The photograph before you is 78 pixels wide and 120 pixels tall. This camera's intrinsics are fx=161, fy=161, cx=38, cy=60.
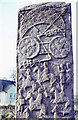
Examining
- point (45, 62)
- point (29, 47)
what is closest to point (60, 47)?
point (45, 62)

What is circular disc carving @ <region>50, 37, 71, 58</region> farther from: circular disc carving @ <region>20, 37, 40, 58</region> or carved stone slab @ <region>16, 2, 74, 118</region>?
circular disc carving @ <region>20, 37, 40, 58</region>

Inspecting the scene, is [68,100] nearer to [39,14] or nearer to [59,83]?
[59,83]

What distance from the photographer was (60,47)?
3420 millimetres

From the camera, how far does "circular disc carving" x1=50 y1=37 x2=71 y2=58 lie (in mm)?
3375

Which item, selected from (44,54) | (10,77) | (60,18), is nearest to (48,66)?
(44,54)

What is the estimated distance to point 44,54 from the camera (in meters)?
3.45

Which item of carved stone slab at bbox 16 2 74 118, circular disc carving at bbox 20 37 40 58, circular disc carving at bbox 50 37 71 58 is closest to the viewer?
carved stone slab at bbox 16 2 74 118

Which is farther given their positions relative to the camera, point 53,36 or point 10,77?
point 10,77

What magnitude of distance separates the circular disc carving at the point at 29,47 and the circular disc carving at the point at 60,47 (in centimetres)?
35

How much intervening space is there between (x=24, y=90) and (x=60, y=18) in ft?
5.72

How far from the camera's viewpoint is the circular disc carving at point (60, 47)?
3375 mm

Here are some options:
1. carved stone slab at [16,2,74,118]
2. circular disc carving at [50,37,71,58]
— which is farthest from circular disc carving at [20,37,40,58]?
circular disc carving at [50,37,71,58]

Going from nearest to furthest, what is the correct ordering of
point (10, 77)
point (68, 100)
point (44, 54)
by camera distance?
point (68, 100) < point (44, 54) < point (10, 77)

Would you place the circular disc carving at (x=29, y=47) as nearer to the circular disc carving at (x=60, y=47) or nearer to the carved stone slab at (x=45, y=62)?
the carved stone slab at (x=45, y=62)
